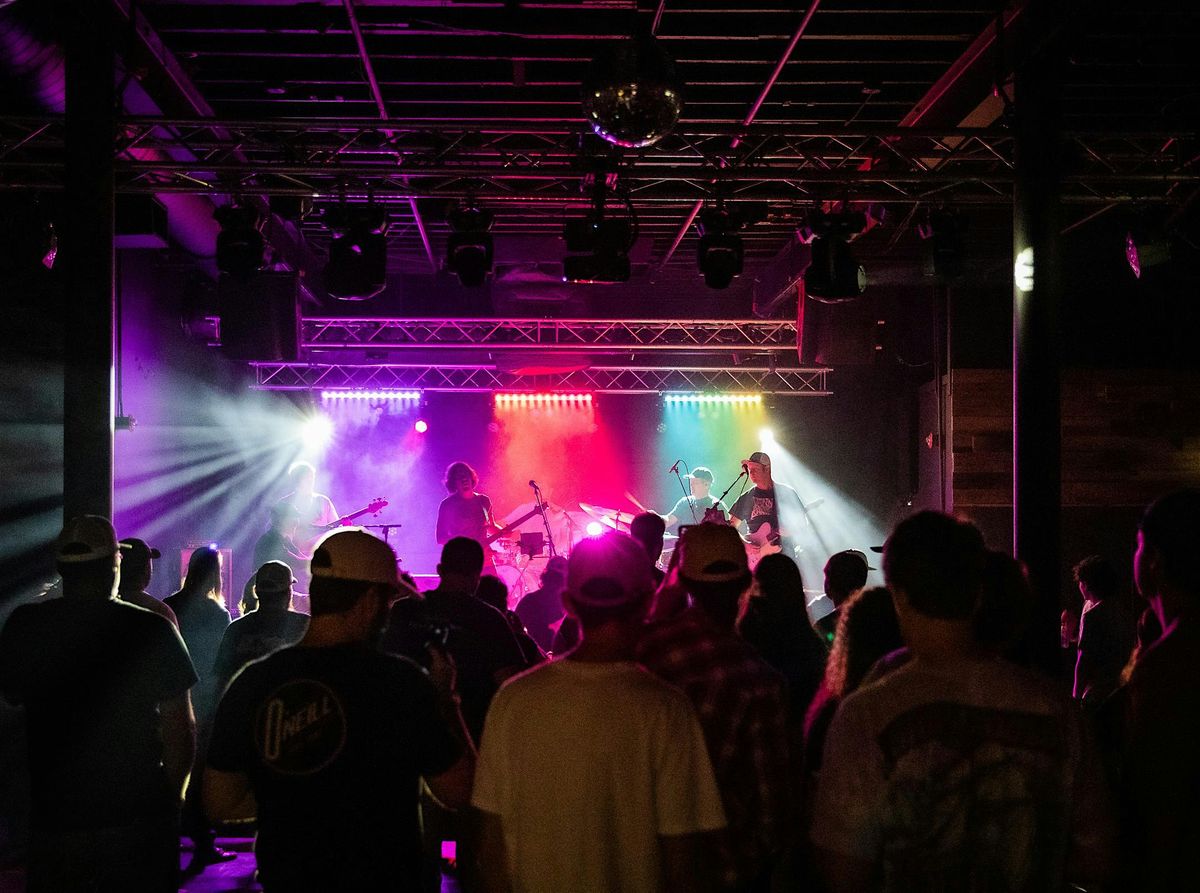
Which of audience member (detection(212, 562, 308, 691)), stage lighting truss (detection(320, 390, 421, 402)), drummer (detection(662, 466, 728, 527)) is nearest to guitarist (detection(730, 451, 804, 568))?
drummer (detection(662, 466, 728, 527))

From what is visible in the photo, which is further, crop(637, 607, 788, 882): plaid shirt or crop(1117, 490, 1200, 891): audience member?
crop(637, 607, 788, 882): plaid shirt

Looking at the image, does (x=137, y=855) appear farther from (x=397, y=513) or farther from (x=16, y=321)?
(x=397, y=513)

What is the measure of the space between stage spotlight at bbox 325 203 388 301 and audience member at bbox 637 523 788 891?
543cm

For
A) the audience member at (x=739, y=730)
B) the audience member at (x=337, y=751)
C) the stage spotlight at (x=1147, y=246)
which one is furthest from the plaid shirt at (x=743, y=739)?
the stage spotlight at (x=1147, y=246)

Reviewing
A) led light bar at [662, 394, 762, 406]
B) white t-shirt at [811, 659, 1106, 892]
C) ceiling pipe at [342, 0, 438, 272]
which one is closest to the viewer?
white t-shirt at [811, 659, 1106, 892]

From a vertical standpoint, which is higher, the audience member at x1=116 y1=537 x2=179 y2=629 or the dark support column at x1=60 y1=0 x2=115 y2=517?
the dark support column at x1=60 y1=0 x2=115 y2=517

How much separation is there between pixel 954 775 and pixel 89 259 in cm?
526

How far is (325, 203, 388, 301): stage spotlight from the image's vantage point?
24.5 feet

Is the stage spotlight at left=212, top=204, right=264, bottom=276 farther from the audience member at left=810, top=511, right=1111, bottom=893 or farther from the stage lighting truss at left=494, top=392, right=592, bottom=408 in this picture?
the stage lighting truss at left=494, top=392, right=592, bottom=408

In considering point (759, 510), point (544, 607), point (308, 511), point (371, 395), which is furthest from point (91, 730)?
point (371, 395)

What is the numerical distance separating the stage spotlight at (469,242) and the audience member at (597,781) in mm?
5706

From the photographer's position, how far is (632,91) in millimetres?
5004

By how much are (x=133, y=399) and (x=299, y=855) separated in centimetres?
802

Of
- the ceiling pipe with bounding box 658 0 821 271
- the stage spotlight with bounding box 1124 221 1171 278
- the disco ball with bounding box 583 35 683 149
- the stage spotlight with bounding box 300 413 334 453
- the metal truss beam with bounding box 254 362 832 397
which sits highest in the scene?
the ceiling pipe with bounding box 658 0 821 271
